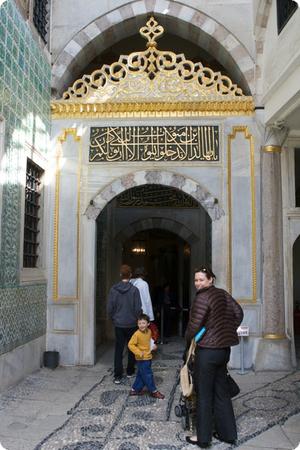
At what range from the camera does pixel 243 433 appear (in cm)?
320

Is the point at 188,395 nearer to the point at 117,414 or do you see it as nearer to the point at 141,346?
the point at 117,414

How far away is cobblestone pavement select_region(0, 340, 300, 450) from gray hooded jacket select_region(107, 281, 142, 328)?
1.91ft

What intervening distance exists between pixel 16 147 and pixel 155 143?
1.75 m

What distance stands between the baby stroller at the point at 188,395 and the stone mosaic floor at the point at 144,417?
0.35 feet

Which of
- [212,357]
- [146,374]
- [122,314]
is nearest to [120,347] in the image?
[122,314]

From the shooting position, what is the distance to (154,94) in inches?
221

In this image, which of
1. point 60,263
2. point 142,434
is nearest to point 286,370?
point 142,434

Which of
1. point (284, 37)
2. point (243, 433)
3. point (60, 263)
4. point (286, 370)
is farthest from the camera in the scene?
point (60, 263)

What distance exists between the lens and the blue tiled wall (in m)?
4.18

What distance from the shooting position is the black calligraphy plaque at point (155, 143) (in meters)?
5.59

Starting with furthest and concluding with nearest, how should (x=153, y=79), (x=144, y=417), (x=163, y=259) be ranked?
(x=163, y=259) < (x=153, y=79) < (x=144, y=417)

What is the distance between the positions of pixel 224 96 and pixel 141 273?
2298 mm

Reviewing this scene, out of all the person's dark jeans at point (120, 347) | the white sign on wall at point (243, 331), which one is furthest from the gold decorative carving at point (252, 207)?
the person's dark jeans at point (120, 347)

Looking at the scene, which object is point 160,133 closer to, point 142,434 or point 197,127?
point 197,127
